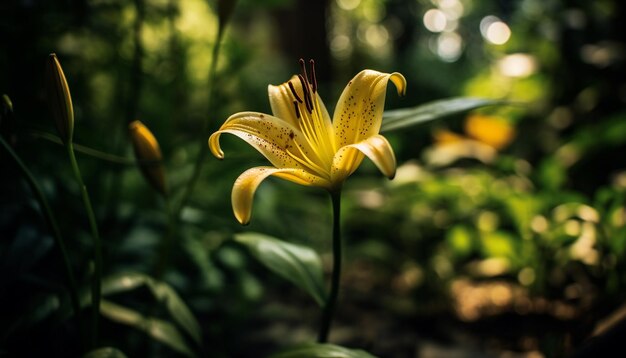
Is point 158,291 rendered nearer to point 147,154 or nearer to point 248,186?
point 147,154

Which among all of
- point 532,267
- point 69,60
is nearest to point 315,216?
point 532,267

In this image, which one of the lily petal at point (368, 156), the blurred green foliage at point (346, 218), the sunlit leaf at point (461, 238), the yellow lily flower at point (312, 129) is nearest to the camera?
the lily petal at point (368, 156)

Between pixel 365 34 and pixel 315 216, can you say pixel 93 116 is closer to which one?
pixel 315 216

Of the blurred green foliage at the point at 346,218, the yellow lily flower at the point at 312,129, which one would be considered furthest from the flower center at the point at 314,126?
the blurred green foliage at the point at 346,218

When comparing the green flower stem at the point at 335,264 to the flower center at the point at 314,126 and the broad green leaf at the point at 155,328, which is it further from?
the broad green leaf at the point at 155,328

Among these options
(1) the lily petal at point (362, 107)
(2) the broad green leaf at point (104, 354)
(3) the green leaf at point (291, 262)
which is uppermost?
(1) the lily petal at point (362, 107)

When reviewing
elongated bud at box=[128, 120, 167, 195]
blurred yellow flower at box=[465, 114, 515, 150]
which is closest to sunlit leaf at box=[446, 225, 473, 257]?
blurred yellow flower at box=[465, 114, 515, 150]

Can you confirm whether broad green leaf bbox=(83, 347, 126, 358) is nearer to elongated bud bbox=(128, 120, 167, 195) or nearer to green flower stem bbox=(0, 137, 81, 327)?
green flower stem bbox=(0, 137, 81, 327)

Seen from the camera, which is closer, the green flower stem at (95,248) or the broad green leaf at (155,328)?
the green flower stem at (95,248)
